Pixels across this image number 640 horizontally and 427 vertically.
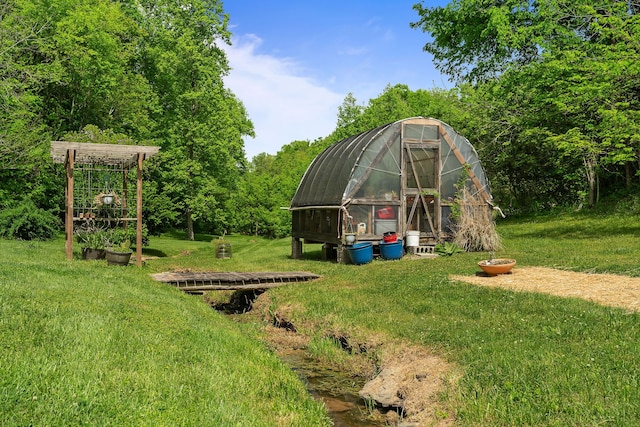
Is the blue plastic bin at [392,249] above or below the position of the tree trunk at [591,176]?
below

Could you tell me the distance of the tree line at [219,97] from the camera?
20891 mm

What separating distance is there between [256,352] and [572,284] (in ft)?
25.9

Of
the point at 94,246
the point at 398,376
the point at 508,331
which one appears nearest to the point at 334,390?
the point at 398,376

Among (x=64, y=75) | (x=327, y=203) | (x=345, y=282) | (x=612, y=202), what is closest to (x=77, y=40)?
(x=64, y=75)

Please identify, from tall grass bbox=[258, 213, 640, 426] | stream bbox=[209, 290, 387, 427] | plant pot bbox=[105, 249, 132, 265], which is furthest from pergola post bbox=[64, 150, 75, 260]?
stream bbox=[209, 290, 387, 427]

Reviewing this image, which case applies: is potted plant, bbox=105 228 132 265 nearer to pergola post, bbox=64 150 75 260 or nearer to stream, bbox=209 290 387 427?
pergola post, bbox=64 150 75 260

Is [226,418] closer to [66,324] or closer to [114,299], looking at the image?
[66,324]

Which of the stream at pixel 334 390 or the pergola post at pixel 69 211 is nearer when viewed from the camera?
the stream at pixel 334 390

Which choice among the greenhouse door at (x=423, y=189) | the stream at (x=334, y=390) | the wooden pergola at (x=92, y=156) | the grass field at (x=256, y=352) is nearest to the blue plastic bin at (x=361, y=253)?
the greenhouse door at (x=423, y=189)

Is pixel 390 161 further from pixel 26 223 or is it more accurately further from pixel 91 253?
pixel 26 223

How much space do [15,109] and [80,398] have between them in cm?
2548

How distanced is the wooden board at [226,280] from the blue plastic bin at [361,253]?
4073 millimetres

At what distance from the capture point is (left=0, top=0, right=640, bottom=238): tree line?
20.9 metres

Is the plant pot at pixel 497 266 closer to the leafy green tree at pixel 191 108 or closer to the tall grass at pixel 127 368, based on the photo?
the tall grass at pixel 127 368
